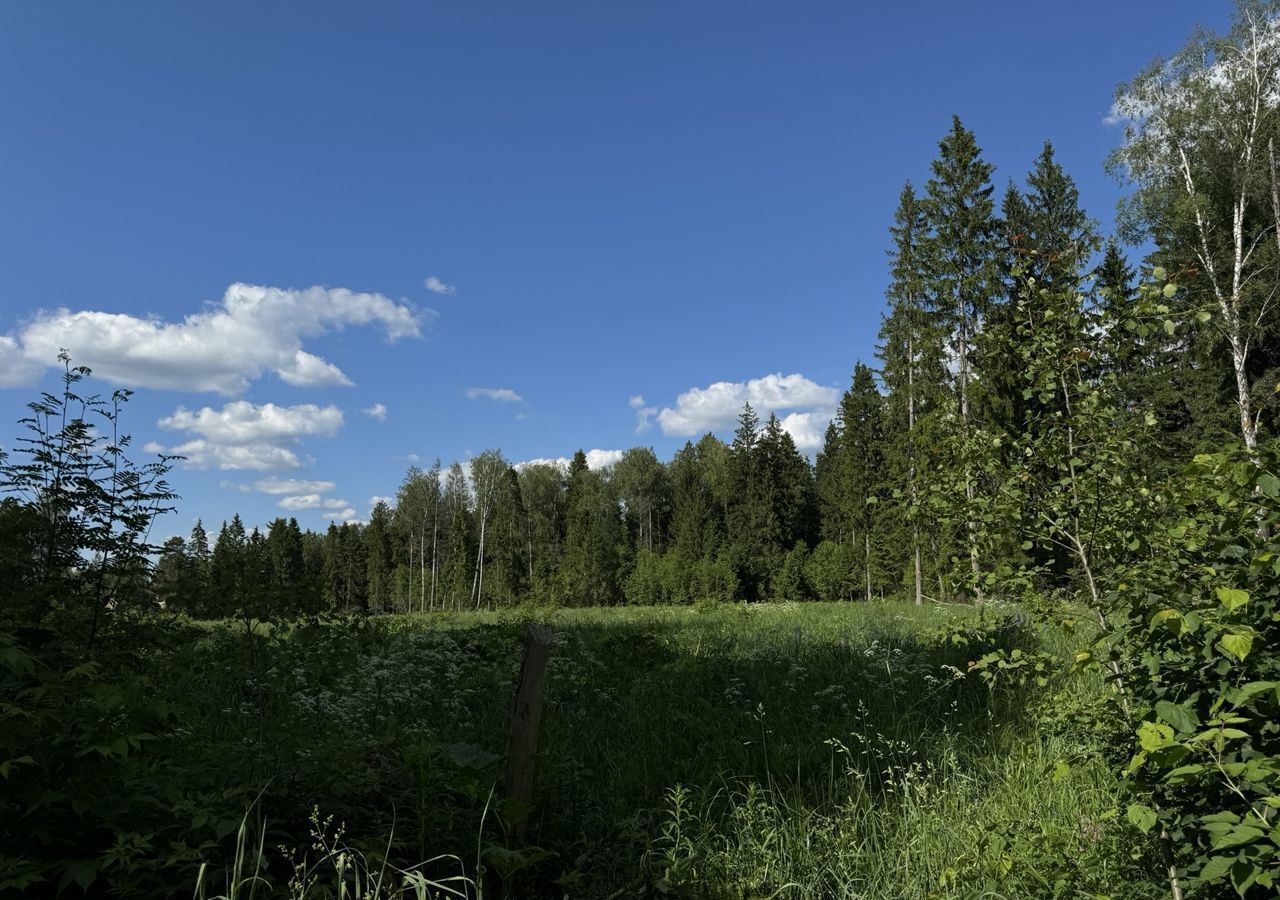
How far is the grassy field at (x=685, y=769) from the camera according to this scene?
3299mm

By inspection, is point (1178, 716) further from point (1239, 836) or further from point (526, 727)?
point (526, 727)

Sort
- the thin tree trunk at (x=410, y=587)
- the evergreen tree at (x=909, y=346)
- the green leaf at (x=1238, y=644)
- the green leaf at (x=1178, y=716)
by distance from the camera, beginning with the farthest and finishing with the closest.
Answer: the thin tree trunk at (x=410, y=587)
the evergreen tree at (x=909, y=346)
the green leaf at (x=1178, y=716)
the green leaf at (x=1238, y=644)

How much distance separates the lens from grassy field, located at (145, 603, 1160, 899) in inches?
130

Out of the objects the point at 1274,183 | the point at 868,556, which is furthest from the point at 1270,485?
the point at 868,556

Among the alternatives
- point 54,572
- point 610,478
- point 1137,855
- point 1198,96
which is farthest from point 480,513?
point 1137,855

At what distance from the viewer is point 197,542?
6387 mm

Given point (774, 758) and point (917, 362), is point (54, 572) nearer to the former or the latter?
point (774, 758)

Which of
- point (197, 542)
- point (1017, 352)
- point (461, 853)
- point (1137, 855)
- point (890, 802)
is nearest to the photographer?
point (1137, 855)

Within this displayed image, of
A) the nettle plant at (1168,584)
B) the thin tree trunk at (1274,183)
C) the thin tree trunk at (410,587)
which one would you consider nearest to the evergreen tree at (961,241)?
the thin tree trunk at (1274,183)

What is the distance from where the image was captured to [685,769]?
5172 mm

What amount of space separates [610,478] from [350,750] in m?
64.9

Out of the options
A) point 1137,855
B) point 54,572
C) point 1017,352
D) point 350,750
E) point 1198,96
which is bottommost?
point 1137,855

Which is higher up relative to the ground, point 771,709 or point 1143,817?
point 1143,817

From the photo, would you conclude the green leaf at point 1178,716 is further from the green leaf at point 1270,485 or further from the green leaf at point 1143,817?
the green leaf at point 1270,485
